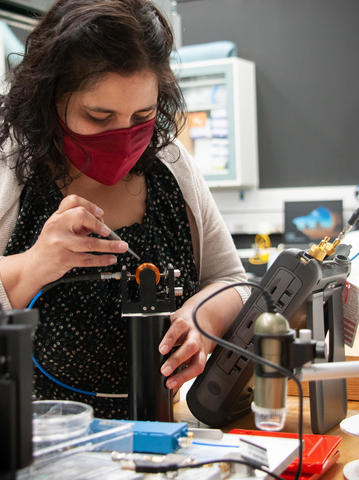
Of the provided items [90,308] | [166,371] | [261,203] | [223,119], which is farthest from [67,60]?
[261,203]

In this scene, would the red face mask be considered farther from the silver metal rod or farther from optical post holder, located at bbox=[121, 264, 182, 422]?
the silver metal rod

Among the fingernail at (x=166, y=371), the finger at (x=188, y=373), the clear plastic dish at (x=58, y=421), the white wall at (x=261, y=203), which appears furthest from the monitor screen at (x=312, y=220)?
the clear plastic dish at (x=58, y=421)

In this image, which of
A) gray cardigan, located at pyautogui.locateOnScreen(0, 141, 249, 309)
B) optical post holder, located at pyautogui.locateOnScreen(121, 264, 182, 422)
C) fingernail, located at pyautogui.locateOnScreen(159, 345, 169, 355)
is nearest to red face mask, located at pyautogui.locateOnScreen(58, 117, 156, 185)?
gray cardigan, located at pyautogui.locateOnScreen(0, 141, 249, 309)

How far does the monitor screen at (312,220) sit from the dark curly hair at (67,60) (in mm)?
2704

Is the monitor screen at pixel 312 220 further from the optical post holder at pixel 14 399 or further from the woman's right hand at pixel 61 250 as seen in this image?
the optical post holder at pixel 14 399

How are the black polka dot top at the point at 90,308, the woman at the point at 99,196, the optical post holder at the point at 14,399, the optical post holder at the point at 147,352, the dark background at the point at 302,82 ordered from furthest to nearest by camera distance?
the dark background at the point at 302,82 < the black polka dot top at the point at 90,308 < the woman at the point at 99,196 < the optical post holder at the point at 147,352 < the optical post holder at the point at 14,399

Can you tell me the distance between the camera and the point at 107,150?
3.98 feet

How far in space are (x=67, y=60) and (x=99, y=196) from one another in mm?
314

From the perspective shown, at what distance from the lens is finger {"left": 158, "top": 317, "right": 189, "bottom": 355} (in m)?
1.00

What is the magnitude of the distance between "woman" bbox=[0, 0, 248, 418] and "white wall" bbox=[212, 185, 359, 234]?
3003 millimetres

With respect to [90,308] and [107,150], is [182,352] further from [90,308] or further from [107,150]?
[107,150]

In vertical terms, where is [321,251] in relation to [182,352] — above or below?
above

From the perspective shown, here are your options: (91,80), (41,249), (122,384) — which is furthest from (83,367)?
(91,80)

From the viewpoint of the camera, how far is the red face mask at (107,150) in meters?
1.19
